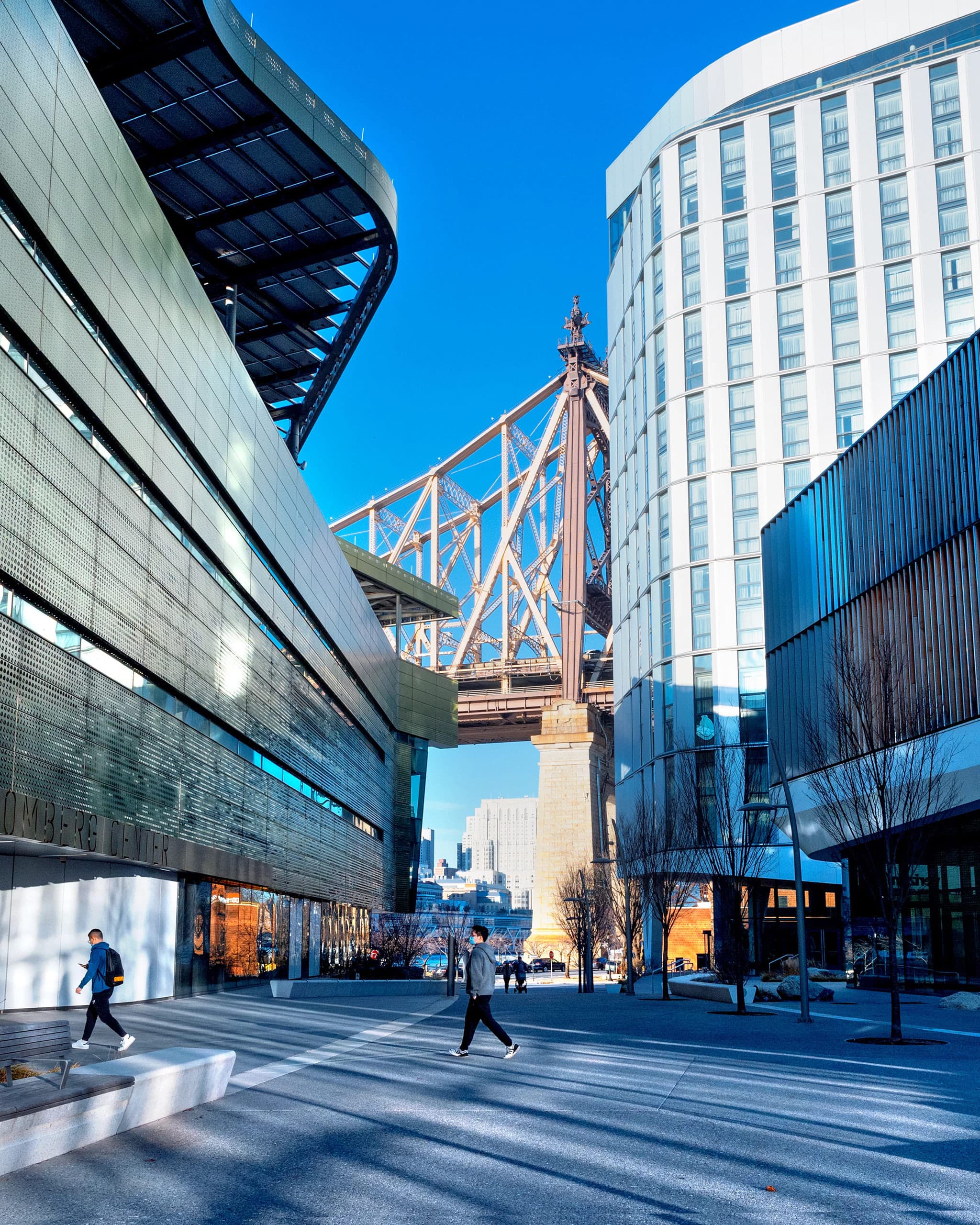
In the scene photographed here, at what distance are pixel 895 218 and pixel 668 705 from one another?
22907 mm

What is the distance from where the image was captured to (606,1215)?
21.9 feet

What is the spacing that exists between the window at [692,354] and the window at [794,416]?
12.2 feet

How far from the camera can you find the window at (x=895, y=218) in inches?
2137

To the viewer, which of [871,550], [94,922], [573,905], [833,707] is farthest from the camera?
[573,905]

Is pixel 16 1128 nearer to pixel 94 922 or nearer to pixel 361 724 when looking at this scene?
pixel 94 922

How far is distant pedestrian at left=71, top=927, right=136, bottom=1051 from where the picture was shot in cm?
1406

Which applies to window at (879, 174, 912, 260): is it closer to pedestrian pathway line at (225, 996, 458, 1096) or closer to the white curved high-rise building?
the white curved high-rise building

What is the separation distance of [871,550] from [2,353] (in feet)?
69.7

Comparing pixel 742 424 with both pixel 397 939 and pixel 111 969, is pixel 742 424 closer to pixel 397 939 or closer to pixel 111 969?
pixel 397 939

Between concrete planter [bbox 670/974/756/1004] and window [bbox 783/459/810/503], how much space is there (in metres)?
23.9

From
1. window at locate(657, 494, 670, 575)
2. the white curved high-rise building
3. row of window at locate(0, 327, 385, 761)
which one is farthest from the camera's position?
window at locate(657, 494, 670, 575)

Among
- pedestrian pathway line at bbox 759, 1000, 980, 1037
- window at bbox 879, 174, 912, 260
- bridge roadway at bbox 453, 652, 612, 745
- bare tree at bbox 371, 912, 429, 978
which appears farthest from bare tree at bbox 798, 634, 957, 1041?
bridge roadway at bbox 453, 652, 612, 745

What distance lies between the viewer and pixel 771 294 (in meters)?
56.1

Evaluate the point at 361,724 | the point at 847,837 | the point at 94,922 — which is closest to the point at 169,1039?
the point at 94,922
